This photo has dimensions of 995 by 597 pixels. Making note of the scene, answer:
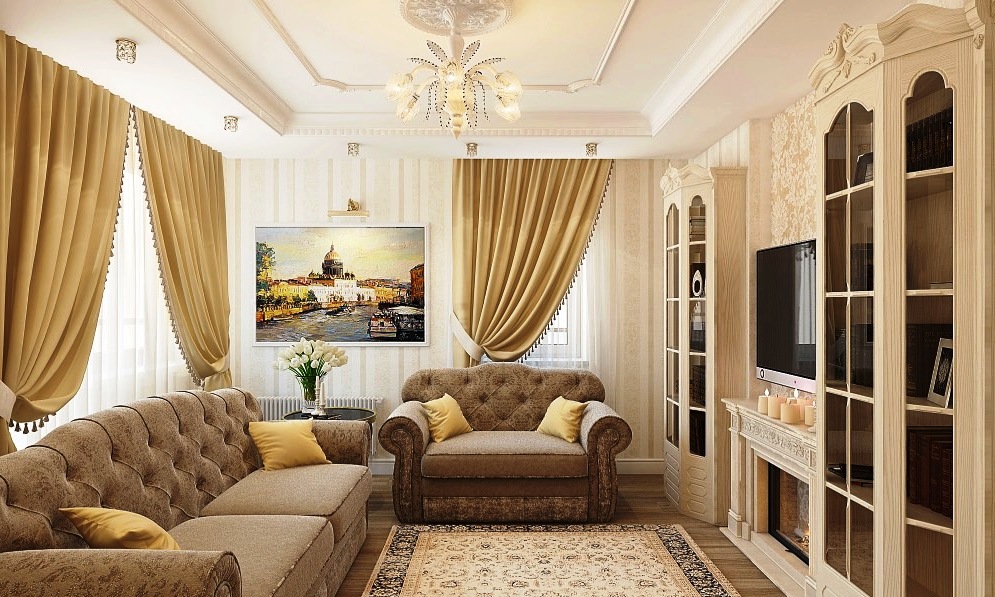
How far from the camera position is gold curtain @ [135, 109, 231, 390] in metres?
4.25

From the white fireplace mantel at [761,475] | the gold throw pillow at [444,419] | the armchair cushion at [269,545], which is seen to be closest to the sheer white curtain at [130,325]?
the armchair cushion at [269,545]

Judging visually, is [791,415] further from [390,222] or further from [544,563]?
[390,222]

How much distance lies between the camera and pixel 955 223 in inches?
85.2

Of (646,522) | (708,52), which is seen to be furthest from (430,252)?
(708,52)

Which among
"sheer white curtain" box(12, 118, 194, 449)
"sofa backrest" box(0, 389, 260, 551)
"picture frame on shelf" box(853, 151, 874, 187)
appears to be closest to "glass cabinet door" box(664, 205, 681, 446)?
"picture frame on shelf" box(853, 151, 874, 187)

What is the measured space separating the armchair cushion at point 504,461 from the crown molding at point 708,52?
229 centimetres

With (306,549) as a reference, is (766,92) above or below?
above

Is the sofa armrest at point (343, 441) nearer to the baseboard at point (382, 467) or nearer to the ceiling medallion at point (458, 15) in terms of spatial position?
the baseboard at point (382, 467)

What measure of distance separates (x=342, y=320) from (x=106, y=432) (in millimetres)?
2888

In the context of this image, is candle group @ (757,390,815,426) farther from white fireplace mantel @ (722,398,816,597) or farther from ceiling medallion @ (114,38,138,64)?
ceiling medallion @ (114,38,138,64)

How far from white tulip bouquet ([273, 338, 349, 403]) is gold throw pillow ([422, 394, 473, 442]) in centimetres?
76

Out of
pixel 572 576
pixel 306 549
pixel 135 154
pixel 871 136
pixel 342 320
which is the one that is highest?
pixel 135 154

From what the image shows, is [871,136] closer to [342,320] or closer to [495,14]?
[495,14]

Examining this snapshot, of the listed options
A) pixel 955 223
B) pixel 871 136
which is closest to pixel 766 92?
pixel 871 136
